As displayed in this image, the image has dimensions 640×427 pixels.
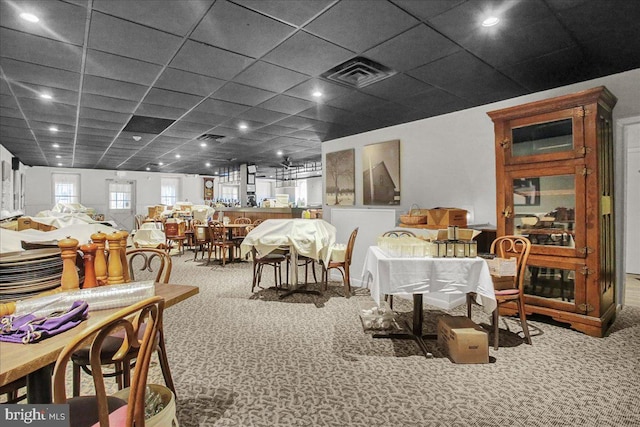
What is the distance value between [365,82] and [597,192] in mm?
2813

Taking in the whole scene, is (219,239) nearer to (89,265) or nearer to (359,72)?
(359,72)

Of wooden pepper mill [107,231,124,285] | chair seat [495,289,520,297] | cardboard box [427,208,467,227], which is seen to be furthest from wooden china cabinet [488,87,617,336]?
wooden pepper mill [107,231,124,285]

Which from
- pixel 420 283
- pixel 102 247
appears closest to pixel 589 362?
pixel 420 283

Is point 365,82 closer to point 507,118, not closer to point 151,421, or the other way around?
point 507,118

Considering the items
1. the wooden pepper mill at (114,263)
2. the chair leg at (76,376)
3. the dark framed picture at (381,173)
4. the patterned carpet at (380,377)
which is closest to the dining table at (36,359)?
the wooden pepper mill at (114,263)

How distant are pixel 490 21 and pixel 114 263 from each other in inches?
132

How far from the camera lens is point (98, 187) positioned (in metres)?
15.0

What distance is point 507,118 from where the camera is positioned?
3.88m

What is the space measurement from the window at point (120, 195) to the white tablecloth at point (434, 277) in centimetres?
1631

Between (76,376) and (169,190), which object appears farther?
(169,190)

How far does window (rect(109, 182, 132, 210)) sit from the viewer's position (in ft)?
50.9

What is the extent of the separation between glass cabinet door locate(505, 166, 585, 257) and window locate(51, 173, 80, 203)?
16.9m

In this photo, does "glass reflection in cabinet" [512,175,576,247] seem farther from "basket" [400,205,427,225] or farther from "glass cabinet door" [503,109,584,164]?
"basket" [400,205,427,225]

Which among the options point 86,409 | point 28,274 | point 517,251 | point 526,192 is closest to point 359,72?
point 526,192
